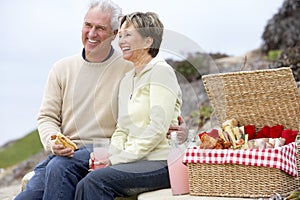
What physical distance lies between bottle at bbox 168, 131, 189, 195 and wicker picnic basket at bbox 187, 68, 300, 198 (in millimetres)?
70

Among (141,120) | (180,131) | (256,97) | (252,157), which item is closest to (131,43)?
(141,120)

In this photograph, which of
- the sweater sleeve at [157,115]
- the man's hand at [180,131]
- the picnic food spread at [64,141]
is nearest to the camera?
the sweater sleeve at [157,115]

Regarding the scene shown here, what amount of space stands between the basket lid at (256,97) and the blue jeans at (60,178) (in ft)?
2.76

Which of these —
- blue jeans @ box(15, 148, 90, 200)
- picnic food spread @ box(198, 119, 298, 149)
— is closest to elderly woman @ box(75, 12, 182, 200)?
blue jeans @ box(15, 148, 90, 200)

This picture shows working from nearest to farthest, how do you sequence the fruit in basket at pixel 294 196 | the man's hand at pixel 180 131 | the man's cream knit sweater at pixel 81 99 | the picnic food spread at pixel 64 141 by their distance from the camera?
1. the fruit in basket at pixel 294 196
2. the man's hand at pixel 180 131
3. the picnic food spread at pixel 64 141
4. the man's cream knit sweater at pixel 81 99

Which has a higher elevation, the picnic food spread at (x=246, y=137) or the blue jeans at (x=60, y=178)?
the picnic food spread at (x=246, y=137)

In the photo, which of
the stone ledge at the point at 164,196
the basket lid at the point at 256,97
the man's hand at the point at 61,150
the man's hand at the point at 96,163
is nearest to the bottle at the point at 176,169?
the stone ledge at the point at 164,196

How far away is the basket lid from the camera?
3.49m

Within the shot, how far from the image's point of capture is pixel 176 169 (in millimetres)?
3445

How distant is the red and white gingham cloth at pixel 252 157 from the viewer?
3148 mm

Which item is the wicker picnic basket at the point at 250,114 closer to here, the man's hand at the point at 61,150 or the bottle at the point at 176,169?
the bottle at the point at 176,169

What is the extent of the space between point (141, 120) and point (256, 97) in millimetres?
711

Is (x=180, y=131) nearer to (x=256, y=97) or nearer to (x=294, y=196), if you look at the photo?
(x=256, y=97)

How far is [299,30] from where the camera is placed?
13000 mm
